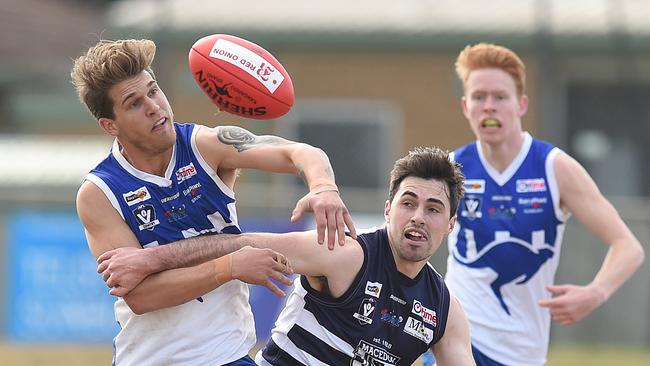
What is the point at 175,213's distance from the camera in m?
5.99

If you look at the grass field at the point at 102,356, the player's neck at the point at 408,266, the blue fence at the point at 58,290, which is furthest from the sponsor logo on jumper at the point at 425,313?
the blue fence at the point at 58,290

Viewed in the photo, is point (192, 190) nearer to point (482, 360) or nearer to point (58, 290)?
point (482, 360)

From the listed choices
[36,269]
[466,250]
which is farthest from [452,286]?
[36,269]

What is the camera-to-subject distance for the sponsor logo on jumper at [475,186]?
24.7 ft

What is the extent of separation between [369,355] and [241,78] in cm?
140

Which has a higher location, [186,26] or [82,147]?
[186,26]

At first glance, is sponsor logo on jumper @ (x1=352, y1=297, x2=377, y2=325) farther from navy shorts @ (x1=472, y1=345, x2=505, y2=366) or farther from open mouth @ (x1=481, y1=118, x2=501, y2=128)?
open mouth @ (x1=481, y1=118, x2=501, y2=128)

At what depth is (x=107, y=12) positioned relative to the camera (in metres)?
27.1

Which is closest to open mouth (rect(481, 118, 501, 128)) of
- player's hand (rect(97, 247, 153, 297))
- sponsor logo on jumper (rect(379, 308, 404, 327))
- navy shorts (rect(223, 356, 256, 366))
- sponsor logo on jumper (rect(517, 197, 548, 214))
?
sponsor logo on jumper (rect(517, 197, 548, 214))

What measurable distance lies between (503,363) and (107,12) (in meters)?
21.0

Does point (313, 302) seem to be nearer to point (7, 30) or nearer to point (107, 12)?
point (7, 30)

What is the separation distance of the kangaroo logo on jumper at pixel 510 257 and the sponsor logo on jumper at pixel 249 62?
1908 millimetres

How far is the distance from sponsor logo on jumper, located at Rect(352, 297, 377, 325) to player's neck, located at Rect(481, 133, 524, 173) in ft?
6.25

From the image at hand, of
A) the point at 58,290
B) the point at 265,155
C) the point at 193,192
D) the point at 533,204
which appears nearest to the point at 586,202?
the point at 533,204
